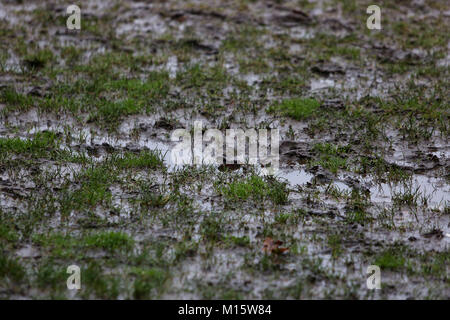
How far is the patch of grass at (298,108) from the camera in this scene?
9.34m

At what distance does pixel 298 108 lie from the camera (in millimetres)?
9469

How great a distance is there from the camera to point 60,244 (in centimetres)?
608

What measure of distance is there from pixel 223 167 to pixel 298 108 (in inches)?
82.4

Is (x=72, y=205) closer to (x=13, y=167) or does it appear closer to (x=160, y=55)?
(x=13, y=167)

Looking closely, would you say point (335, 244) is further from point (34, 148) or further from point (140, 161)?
point (34, 148)

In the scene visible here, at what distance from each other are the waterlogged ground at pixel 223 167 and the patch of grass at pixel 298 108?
0.04 meters

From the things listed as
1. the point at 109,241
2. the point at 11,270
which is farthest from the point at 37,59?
the point at 11,270

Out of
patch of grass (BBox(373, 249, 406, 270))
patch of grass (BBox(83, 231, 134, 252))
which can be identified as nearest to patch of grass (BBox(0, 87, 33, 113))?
patch of grass (BBox(83, 231, 134, 252))

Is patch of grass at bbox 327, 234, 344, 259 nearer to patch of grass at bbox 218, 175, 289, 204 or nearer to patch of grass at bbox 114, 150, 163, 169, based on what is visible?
patch of grass at bbox 218, 175, 289, 204

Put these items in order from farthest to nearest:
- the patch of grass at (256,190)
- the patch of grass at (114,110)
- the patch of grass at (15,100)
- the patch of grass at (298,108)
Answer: the patch of grass at (298,108) < the patch of grass at (15,100) < the patch of grass at (114,110) < the patch of grass at (256,190)

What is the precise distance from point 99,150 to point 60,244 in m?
2.32

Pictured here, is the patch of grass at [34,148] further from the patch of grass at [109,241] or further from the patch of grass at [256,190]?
the patch of grass at [256,190]

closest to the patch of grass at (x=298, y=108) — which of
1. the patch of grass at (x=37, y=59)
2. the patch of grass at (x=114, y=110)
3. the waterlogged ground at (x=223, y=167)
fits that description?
the waterlogged ground at (x=223, y=167)
